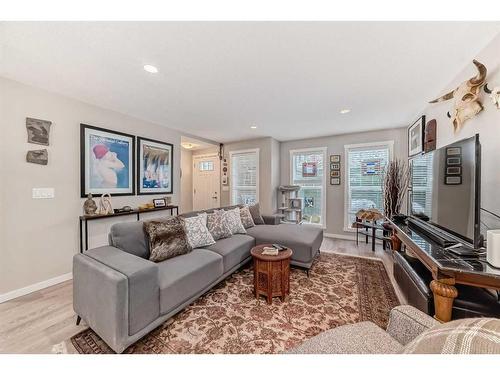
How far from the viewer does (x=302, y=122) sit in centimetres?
352

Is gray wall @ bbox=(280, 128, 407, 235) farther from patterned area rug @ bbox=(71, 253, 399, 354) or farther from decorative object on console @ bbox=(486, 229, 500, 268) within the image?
decorative object on console @ bbox=(486, 229, 500, 268)

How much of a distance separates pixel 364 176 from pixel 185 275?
162 inches

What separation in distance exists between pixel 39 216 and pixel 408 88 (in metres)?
4.56

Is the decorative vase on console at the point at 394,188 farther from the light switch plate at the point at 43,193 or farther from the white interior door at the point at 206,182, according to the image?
the light switch plate at the point at 43,193

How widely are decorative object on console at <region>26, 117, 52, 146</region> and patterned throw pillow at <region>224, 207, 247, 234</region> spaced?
2.37 metres

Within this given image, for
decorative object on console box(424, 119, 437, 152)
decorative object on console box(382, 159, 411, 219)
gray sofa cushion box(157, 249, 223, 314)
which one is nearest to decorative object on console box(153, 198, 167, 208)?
gray sofa cushion box(157, 249, 223, 314)

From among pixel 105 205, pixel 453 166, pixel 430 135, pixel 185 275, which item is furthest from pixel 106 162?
pixel 430 135

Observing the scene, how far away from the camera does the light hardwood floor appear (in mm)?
1419

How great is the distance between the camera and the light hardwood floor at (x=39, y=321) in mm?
1419

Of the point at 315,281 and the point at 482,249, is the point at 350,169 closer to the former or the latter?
the point at 315,281

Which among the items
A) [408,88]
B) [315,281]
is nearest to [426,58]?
[408,88]

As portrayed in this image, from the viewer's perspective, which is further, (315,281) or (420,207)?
(315,281)

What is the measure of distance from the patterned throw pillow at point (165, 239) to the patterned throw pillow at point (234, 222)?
34.3 inches

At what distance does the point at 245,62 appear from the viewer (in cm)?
174
